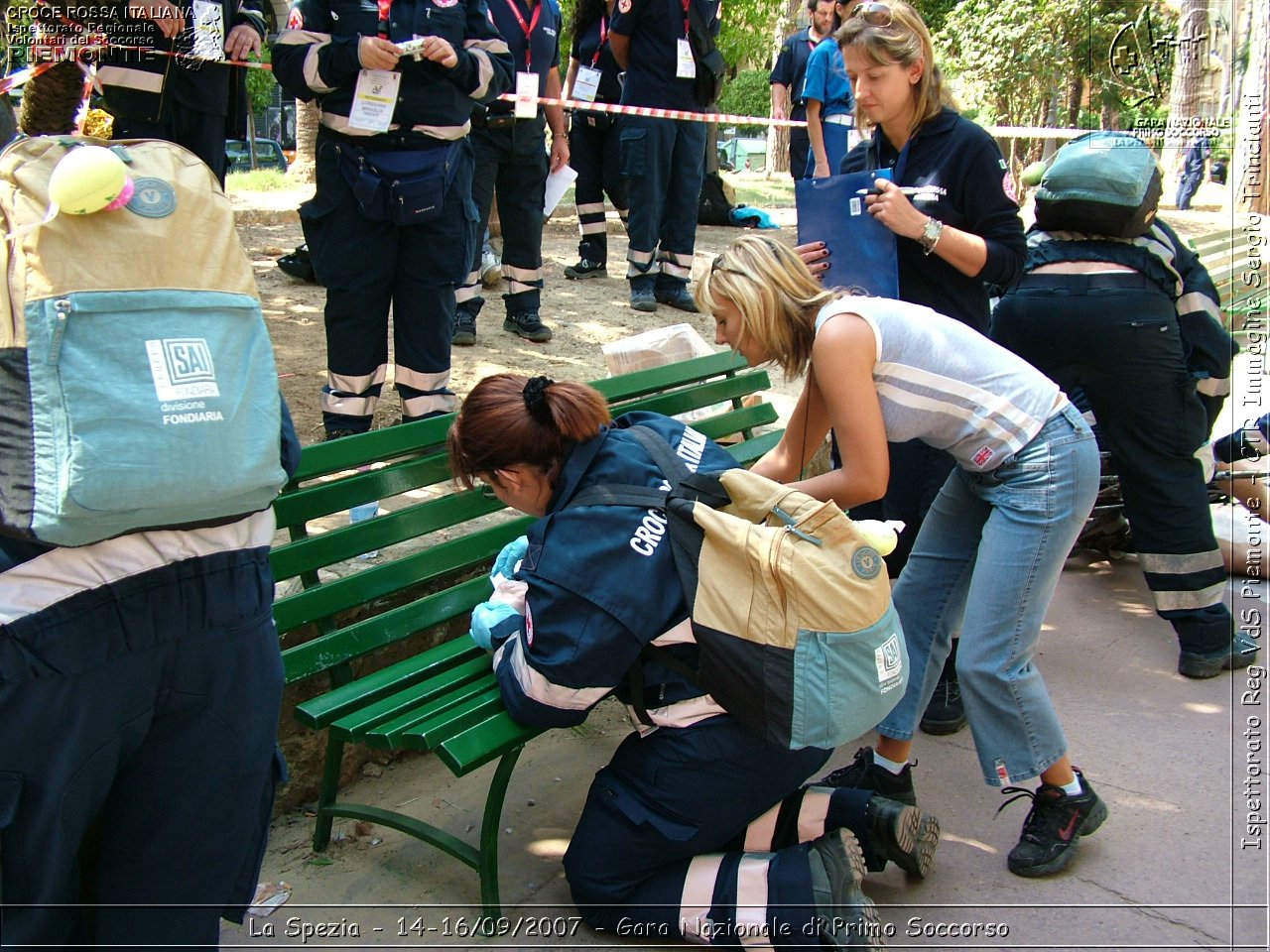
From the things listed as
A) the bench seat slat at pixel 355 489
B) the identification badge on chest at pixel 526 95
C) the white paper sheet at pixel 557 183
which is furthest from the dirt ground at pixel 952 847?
the white paper sheet at pixel 557 183

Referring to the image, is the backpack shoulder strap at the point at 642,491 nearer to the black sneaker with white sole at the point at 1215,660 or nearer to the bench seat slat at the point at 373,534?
the bench seat slat at the point at 373,534

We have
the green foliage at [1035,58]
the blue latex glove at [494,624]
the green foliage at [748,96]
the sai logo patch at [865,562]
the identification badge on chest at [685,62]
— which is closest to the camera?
the sai logo patch at [865,562]

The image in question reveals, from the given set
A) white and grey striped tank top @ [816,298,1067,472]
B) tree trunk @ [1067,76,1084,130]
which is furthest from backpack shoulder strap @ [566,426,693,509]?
tree trunk @ [1067,76,1084,130]

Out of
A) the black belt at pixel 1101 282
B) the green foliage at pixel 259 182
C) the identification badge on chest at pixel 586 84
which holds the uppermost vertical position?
the identification badge on chest at pixel 586 84

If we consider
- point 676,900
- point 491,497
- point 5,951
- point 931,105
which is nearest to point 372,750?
point 491,497

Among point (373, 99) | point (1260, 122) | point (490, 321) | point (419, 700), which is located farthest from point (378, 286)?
point (1260, 122)

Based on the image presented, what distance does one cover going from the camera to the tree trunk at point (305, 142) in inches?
418

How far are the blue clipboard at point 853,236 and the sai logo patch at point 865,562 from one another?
1153 mm

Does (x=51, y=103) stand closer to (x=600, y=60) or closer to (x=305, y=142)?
(x=600, y=60)

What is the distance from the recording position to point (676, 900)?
2.75 m

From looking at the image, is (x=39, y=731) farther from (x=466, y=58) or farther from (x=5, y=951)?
(x=466, y=58)

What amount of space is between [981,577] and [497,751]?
1.28 metres

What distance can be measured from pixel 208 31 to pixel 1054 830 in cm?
428

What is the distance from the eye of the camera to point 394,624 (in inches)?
129
